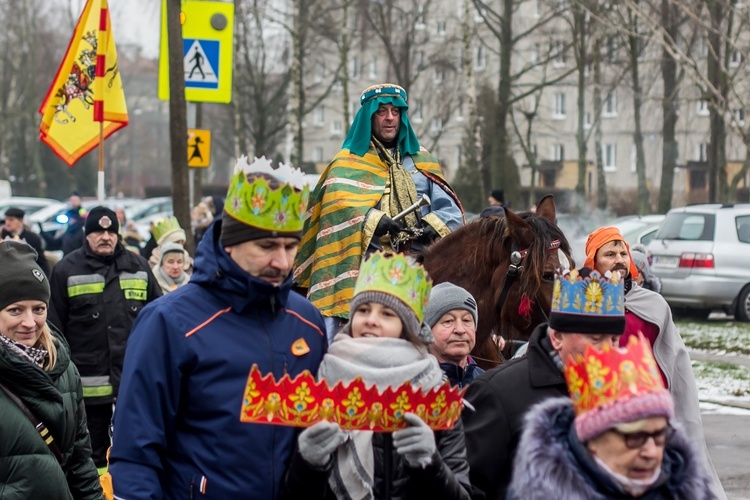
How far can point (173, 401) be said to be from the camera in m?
3.95

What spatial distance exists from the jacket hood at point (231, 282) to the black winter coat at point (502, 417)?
80cm

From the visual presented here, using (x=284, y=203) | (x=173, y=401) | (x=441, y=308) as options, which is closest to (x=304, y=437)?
(x=173, y=401)

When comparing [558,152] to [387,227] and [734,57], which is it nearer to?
[734,57]

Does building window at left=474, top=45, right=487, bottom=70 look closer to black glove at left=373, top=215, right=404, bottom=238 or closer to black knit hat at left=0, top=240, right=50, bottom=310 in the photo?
black glove at left=373, top=215, right=404, bottom=238

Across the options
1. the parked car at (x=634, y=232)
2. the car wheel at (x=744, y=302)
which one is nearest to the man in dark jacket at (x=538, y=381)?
the car wheel at (x=744, y=302)

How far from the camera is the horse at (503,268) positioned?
250 inches

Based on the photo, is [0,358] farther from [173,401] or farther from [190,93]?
[190,93]

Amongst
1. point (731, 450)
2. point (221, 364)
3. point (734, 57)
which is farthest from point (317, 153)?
point (221, 364)

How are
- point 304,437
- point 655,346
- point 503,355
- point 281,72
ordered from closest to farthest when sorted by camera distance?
point 304,437, point 655,346, point 503,355, point 281,72

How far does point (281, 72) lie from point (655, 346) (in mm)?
46230

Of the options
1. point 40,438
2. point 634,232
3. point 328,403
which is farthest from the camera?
point 634,232

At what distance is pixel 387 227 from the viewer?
23.2 ft

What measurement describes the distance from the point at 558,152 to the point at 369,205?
6277 cm

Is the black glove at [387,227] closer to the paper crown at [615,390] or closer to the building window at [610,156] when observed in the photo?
the paper crown at [615,390]
